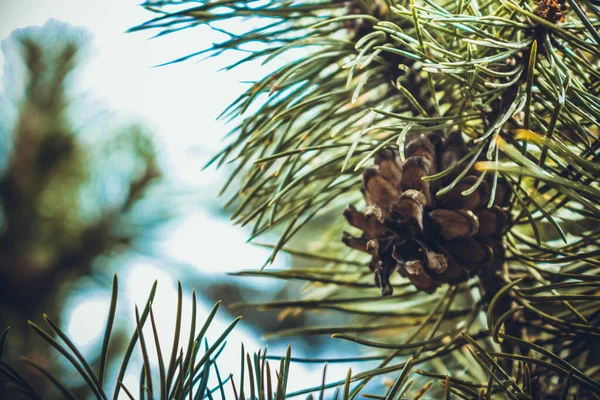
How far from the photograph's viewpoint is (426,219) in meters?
0.37

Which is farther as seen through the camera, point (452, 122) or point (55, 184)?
point (55, 184)

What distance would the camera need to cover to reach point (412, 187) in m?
0.37

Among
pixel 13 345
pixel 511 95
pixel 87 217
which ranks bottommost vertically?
pixel 13 345

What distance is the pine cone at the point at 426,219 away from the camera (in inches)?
14.1

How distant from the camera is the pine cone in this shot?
1.17 feet

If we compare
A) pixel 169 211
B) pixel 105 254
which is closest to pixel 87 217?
pixel 105 254

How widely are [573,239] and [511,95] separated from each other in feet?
0.60

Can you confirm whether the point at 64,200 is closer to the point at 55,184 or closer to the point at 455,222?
the point at 55,184

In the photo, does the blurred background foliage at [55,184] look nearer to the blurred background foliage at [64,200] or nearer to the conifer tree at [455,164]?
the blurred background foliage at [64,200]

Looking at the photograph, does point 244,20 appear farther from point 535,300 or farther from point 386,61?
point 535,300

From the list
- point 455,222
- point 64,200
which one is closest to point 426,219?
point 455,222

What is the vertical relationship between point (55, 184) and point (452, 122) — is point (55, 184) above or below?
below

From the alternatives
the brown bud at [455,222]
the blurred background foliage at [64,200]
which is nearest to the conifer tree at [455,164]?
the brown bud at [455,222]

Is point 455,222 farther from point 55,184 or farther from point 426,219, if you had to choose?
point 55,184
